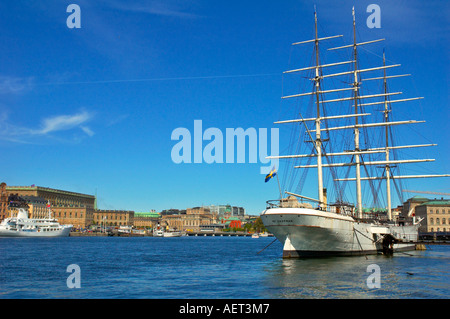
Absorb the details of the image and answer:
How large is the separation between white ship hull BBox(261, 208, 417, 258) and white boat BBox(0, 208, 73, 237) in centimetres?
13475

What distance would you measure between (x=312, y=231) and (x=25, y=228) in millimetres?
141281

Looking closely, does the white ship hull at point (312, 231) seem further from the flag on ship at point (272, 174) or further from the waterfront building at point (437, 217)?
the waterfront building at point (437, 217)

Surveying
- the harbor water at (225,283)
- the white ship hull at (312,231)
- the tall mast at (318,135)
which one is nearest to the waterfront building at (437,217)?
the white ship hull at (312,231)

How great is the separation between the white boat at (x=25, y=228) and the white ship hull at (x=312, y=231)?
134753mm

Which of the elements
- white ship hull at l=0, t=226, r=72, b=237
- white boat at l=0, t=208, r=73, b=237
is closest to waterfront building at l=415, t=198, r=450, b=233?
white ship hull at l=0, t=226, r=72, b=237

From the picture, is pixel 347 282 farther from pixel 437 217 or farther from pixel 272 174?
pixel 437 217

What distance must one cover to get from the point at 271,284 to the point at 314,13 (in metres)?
46.0

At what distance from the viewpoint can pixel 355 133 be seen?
79.1 m

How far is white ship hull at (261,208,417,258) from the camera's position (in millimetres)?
48406

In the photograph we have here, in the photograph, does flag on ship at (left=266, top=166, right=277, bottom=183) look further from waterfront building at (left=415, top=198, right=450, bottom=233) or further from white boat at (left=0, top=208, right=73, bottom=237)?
white boat at (left=0, top=208, right=73, bottom=237)

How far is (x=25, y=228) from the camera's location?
161m
